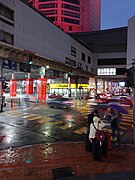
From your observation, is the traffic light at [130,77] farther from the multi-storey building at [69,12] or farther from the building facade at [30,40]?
the multi-storey building at [69,12]

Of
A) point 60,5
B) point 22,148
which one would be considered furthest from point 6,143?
point 60,5

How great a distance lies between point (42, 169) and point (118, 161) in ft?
9.76

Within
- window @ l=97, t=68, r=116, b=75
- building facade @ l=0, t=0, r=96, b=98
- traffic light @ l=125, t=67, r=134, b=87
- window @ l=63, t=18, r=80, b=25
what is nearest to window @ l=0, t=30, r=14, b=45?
building facade @ l=0, t=0, r=96, b=98

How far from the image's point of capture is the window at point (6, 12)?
21422 millimetres

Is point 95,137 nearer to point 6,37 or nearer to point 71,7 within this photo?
point 6,37

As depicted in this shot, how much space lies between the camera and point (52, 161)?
23.2 ft

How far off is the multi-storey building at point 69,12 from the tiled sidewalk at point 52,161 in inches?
3580

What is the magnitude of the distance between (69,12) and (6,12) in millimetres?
84199

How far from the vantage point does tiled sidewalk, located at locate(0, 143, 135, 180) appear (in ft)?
19.9

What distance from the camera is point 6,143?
9492mm

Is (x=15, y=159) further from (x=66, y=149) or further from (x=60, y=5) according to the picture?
(x=60, y=5)

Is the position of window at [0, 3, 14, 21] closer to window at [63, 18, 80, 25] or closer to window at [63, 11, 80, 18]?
window at [63, 18, 80, 25]

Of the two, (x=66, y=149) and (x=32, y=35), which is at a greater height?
(x=32, y=35)

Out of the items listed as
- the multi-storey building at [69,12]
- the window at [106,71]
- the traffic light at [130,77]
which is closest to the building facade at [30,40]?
the traffic light at [130,77]
